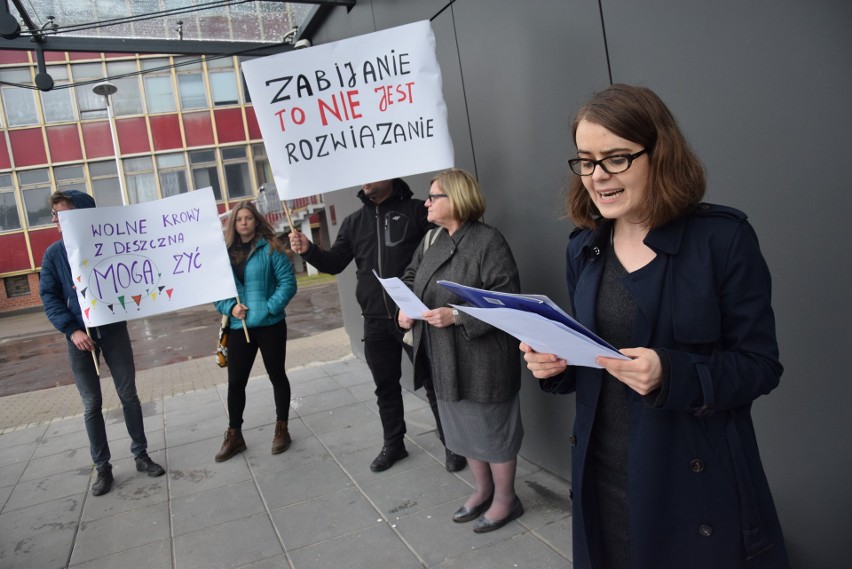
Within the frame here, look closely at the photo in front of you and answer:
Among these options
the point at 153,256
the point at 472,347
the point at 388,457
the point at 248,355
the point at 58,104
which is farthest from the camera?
the point at 58,104

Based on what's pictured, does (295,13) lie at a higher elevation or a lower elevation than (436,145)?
higher

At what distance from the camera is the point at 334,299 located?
17.1 metres

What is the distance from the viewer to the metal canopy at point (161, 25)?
16.3ft

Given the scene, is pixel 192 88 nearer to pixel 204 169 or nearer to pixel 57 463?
pixel 204 169

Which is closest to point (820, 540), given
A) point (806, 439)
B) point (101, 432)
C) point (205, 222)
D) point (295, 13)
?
point (806, 439)

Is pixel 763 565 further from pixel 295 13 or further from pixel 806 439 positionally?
pixel 295 13

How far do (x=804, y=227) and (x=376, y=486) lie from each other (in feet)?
9.61

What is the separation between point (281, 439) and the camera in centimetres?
468

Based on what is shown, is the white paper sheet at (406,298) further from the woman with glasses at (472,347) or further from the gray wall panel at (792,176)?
the gray wall panel at (792,176)

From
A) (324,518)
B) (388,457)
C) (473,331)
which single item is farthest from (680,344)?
(388,457)

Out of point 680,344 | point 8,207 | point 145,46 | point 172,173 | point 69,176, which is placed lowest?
point 680,344

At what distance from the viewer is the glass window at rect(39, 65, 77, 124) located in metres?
25.0

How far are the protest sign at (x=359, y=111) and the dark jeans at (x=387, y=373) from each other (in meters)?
1.24

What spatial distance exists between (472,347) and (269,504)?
72.9 inches
